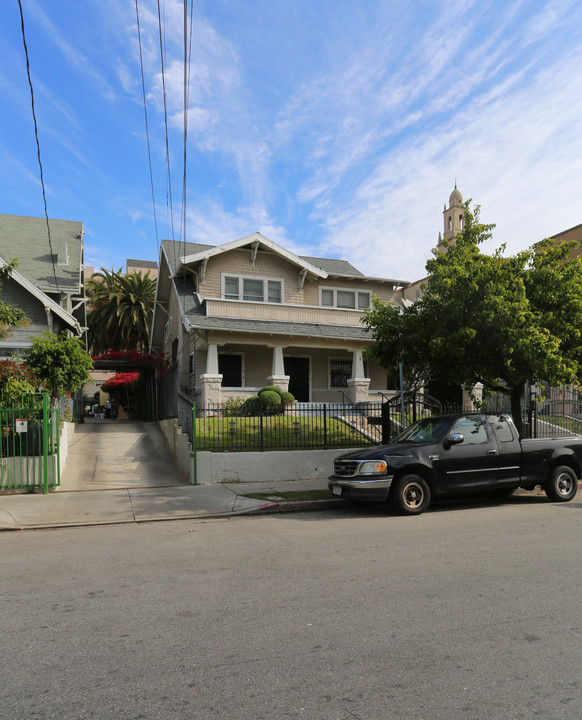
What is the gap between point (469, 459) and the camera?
1005 centimetres

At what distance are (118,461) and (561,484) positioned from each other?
11270 millimetres

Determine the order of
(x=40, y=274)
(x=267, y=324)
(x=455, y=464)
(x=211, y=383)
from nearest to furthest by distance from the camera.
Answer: (x=455, y=464) < (x=211, y=383) < (x=267, y=324) < (x=40, y=274)

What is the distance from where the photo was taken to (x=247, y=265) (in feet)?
71.7

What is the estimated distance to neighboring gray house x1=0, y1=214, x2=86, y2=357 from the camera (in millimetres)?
19266

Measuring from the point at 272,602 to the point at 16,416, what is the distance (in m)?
9.09

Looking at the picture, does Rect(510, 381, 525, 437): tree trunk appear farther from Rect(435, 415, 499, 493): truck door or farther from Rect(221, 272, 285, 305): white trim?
Rect(221, 272, 285, 305): white trim

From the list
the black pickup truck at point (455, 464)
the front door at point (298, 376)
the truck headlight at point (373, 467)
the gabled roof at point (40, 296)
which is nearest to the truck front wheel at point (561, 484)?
the black pickup truck at point (455, 464)

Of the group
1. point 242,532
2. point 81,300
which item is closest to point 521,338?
point 242,532

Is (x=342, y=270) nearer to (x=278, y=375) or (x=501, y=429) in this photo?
(x=278, y=375)

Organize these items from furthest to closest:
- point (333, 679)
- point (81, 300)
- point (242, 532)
Result: point (81, 300)
point (242, 532)
point (333, 679)

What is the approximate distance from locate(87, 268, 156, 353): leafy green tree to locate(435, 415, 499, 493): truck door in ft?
93.1

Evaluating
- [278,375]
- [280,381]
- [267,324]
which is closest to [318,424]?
[280,381]

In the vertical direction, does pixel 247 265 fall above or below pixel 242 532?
above

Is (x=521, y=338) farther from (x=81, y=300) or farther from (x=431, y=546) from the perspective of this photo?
(x=81, y=300)
